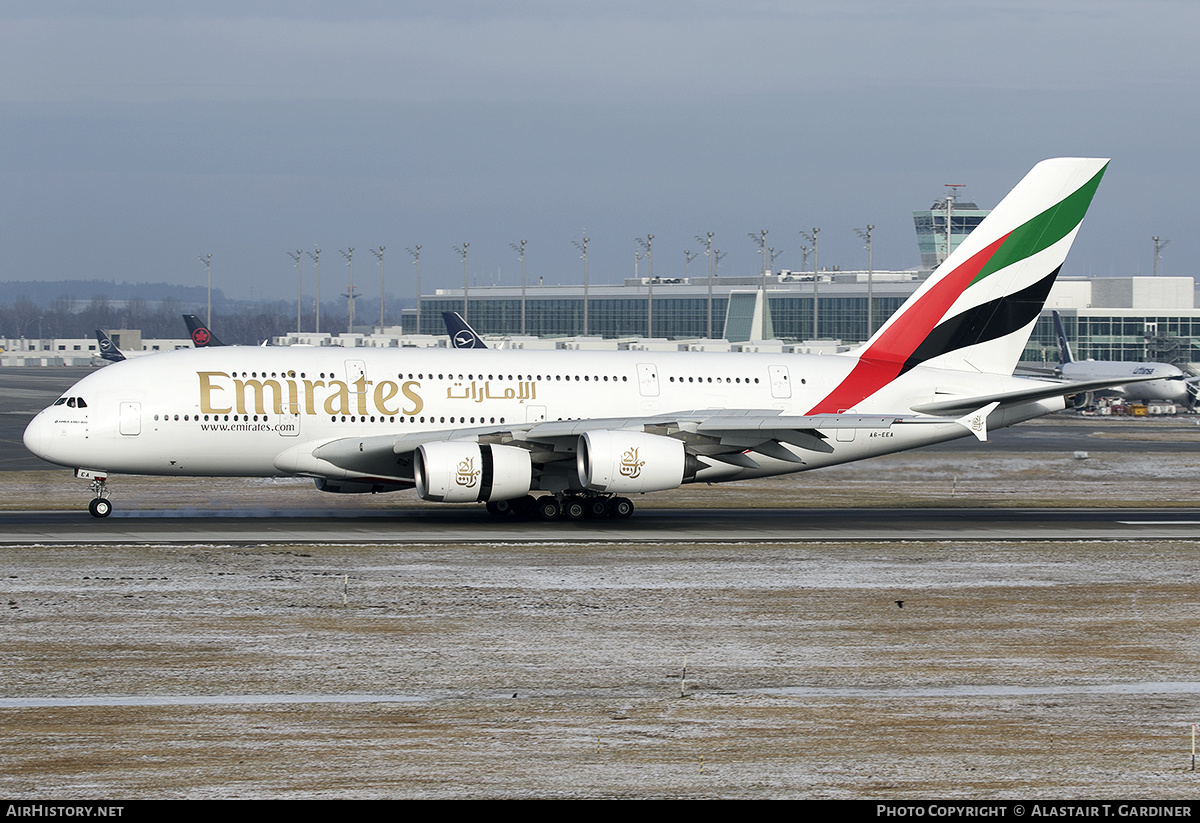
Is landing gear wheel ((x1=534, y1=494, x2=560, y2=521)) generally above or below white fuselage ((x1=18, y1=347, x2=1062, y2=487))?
below

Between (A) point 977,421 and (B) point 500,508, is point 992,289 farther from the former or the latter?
(B) point 500,508

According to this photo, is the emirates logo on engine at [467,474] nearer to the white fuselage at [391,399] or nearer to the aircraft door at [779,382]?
the white fuselage at [391,399]

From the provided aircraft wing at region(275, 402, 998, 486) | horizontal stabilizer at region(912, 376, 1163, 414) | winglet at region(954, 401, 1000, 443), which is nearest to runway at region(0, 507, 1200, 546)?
aircraft wing at region(275, 402, 998, 486)

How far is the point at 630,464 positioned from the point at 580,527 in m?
2.36

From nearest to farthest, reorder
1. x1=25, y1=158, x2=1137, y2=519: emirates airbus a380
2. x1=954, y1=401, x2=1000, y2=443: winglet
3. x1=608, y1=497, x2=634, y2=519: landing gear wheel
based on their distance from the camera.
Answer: x1=25, y1=158, x2=1137, y2=519: emirates airbus a380, x1=954, y1=401, x2=1000, y2=443: winglet, x1=608, y1=497, x2=634, y2=519: landing gear wheel

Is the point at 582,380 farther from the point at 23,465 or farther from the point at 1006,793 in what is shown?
the point at 23,465

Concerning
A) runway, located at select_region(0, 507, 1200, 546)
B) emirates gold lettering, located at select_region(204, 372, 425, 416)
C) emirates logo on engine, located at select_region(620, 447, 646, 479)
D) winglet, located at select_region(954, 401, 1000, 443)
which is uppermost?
emirates gold lettering, located at select_region(204, 372, 425, 416)

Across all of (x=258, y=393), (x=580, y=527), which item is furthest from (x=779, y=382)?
(x=258, y=393)

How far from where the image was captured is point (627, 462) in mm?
35375

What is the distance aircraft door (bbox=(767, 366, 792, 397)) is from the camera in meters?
40.2

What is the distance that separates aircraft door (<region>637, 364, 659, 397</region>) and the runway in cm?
358

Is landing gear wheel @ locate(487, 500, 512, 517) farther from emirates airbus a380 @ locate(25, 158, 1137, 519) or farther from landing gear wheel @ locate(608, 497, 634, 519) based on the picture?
landing gear wheel @ locate(608, 497, 634, 519)

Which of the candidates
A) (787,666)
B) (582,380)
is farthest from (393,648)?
(582,380)
